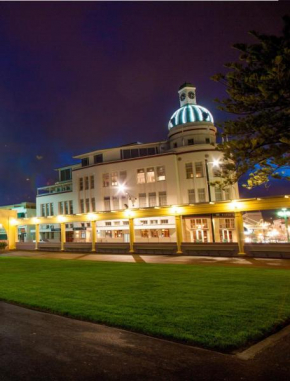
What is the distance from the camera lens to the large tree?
31.3 feet

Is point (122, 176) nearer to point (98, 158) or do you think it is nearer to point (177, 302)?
point (98, 158)

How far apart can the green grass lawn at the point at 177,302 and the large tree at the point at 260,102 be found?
15.2 feet

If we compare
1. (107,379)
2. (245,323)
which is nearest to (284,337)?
(245,323)

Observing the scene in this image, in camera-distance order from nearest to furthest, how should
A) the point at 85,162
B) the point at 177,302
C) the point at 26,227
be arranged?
the point at 177,302 < the point at 85,162 < the point at 26,227

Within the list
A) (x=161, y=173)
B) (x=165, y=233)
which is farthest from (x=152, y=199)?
(x=165, y=233)

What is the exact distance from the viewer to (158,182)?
43.8m

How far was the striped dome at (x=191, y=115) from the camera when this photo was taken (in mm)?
47562

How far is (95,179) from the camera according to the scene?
48625 millimetres

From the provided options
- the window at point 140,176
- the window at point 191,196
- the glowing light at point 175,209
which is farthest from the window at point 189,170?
the glowing light at point 175,209

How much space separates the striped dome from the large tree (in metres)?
37.3

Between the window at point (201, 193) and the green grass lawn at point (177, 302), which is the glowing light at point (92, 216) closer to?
the window at point (201, 193)

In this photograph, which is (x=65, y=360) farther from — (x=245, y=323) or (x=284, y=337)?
(x=284, y=337)

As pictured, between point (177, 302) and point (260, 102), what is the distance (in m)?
7.65

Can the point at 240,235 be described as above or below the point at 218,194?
below
